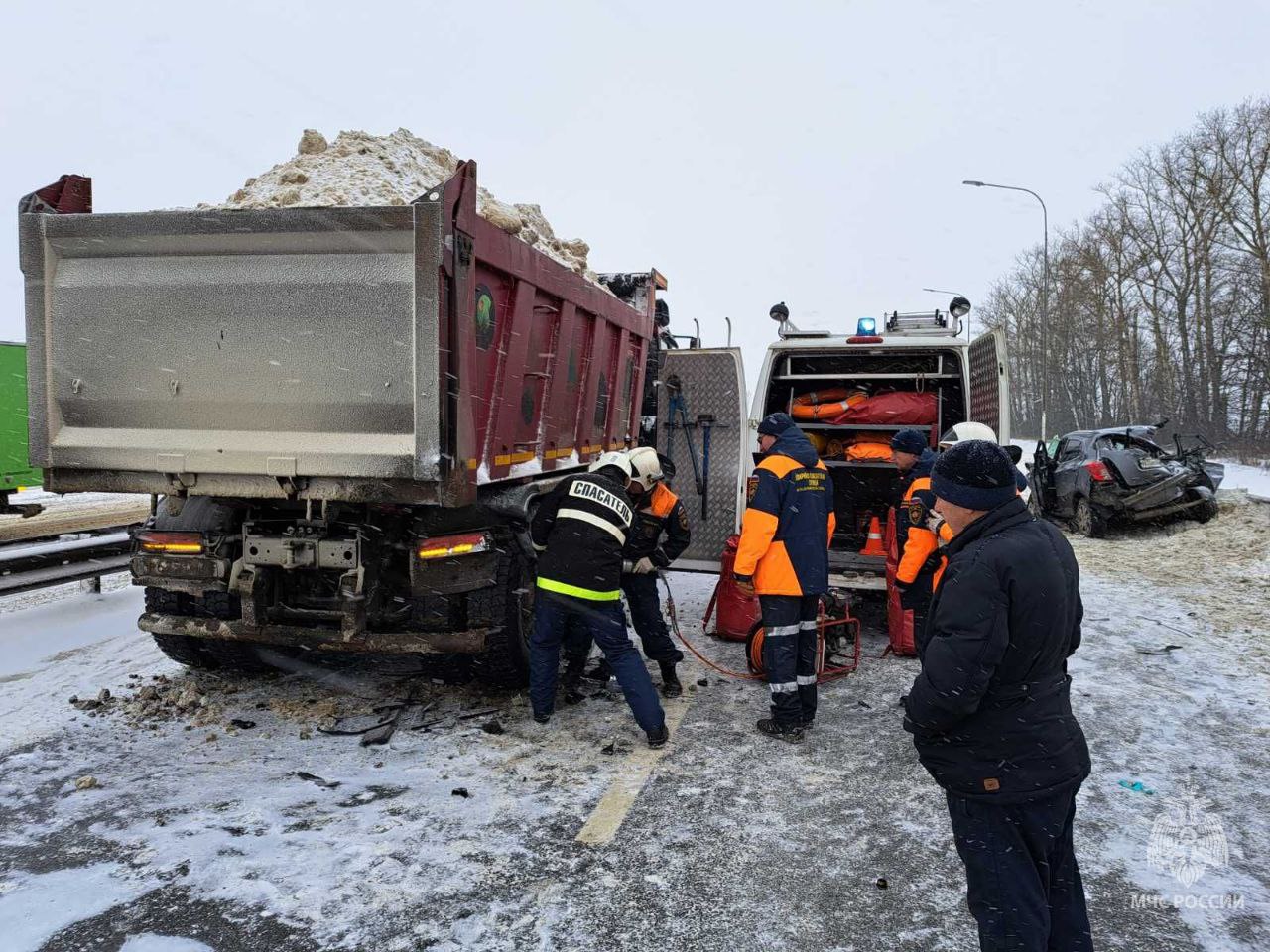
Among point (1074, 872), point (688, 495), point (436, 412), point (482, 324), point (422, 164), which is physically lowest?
point (1074, 872)

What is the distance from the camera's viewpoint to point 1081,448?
42.1 ft

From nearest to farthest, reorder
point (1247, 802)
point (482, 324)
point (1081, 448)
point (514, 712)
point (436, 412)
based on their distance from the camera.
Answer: point (1247, 802)
point (436, 412)
point (482, 324)
point (514, 712)
point (1081, 448)

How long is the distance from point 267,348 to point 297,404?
304mm

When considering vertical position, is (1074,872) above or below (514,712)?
above

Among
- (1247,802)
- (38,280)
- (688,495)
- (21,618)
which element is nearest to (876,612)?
(688,495)

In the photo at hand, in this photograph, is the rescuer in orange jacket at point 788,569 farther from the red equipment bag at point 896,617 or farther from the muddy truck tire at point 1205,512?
the muddy truck tire at point 1205,512

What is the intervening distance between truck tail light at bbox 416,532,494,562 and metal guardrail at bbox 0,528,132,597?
392 cm

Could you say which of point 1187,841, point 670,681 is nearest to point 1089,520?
point 670,681

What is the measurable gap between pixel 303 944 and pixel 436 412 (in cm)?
220

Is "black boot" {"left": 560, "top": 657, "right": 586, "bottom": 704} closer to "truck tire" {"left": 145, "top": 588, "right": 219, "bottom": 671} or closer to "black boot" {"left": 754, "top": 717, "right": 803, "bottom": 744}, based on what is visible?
"black boot" {"left": 754, "top": 717, "right": 803, "bottom": 744}

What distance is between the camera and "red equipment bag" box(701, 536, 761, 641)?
6.43 meters

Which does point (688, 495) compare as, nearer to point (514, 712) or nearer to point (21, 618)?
point (514, 712)

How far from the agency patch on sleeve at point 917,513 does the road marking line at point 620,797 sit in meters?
1.81

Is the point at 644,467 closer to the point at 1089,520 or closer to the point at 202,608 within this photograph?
the point at 202,608
